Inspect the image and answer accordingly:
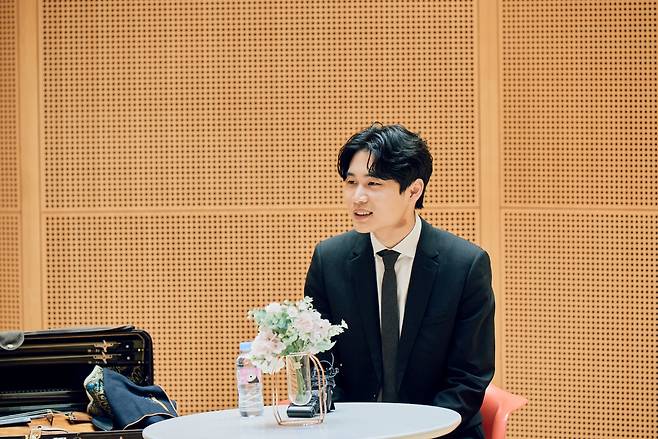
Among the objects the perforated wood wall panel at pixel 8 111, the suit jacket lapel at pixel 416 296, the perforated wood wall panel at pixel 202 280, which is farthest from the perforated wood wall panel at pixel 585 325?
the perforated wood wall panel at pixel 8 111

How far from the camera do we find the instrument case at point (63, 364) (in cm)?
412

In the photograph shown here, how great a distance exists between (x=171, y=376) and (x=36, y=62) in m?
2.14

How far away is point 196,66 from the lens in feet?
19.1

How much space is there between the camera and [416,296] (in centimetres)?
359

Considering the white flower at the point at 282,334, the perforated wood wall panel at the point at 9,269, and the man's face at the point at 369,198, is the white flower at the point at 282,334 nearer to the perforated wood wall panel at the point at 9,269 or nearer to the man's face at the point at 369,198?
the man's face at the point at 369,198

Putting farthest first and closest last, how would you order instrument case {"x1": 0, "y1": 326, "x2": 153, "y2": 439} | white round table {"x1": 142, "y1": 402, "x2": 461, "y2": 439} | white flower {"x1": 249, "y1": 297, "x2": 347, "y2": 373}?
instrument case {"x1": 0, "y1": 326, "x2": 153, "y2": 439}
white flower {"x1": 249, "y1": 297, "x2": 347, "y2": 373}
white round table {"x1": 142, "y1": 402, "x2": 461, "y2": 439}

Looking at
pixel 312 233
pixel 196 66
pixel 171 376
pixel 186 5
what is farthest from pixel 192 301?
pixel 186 5

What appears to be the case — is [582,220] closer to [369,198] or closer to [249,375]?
[369,198]

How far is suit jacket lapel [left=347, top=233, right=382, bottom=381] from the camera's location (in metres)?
3.61

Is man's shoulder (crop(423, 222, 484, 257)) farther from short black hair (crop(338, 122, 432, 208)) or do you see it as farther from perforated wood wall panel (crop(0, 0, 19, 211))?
perforated wood wall panel (crop(0, 0, 19, 211))

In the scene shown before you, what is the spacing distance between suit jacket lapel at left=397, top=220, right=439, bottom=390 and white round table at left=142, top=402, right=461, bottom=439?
363mm

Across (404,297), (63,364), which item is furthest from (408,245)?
(63,364)

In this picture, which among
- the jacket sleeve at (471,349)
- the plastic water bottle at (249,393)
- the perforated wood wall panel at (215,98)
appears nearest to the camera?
the plastic water bottle at (249,393)

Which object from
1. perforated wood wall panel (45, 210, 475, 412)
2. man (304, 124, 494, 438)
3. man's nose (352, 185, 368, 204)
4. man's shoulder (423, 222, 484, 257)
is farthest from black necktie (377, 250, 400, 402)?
perforated wood wall panel (45, 210, 475, 412)
